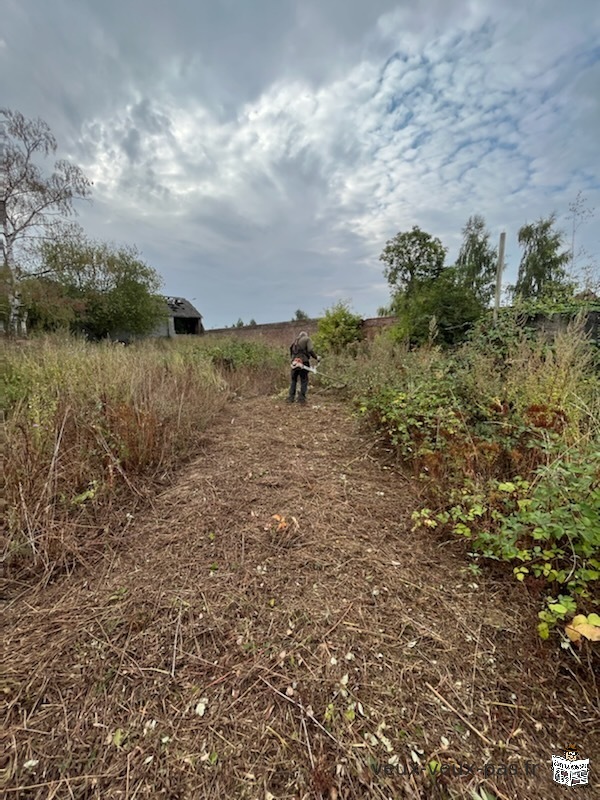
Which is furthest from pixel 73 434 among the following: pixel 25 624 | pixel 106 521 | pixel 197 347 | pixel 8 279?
pixel 8 279

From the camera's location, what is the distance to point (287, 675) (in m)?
1.23

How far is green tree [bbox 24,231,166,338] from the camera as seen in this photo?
11.9 m

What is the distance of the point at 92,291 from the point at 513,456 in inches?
742

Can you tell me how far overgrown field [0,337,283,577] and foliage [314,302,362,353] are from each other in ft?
29.1

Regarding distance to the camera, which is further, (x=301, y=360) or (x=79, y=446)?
(x=301, y=360)

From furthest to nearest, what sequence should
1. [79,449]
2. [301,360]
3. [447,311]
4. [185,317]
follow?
[185,317] → [447,311] → [301,360] → [79,449]

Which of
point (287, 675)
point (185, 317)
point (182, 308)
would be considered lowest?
point (287, 675)

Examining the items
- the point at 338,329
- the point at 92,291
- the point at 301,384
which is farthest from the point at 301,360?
the point at 92,291


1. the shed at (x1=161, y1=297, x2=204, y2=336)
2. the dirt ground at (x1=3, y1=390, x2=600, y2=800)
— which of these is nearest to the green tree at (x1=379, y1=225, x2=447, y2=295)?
the dirt ground at (x1=3, y1=390, x2=600, y2=800)

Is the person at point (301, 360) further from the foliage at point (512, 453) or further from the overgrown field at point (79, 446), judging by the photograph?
the overgrown field at point (79, 446)

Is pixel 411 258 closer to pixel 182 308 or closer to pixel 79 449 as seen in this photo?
pixel 79 449

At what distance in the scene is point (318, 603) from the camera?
1.52 metres

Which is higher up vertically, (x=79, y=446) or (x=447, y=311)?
(x=447, y=311)

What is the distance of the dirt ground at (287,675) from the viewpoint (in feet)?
3.19
